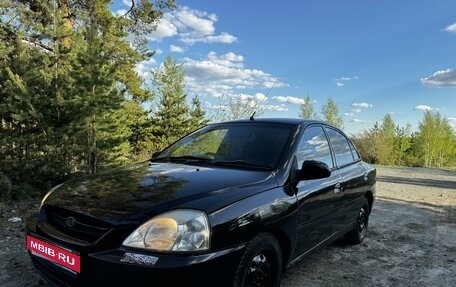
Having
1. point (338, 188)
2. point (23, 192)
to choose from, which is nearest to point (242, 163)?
point (338, 188)

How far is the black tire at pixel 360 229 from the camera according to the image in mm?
5777

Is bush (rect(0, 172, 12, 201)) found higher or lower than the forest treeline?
lower

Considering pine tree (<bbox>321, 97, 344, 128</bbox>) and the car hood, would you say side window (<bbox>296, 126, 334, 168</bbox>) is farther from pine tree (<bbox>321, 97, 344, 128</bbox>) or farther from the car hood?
pine tree (<bbox>321, 97, 344, 128</bbox>)

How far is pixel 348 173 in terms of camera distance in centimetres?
518

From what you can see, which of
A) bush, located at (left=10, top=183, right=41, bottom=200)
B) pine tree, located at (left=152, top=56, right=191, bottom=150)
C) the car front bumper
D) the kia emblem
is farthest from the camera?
pine tree, located at (left=152, top=56, right=191, bottom=150)

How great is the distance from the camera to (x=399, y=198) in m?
11.1

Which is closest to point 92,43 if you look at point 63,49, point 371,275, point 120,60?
point 63,49

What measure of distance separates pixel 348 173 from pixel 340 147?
37 cm

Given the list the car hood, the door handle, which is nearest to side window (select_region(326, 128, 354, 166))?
the door handle

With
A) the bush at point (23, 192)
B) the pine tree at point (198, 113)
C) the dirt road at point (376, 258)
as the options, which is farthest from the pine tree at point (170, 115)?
the dirt road at point (376, 258)

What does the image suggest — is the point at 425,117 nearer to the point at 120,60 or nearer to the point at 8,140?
the point at 120,60

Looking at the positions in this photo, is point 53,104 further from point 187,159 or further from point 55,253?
point 55,253

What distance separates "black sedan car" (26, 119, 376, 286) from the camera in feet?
8.77

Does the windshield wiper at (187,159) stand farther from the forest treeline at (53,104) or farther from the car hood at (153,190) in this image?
the forest treeline at (53,104)
